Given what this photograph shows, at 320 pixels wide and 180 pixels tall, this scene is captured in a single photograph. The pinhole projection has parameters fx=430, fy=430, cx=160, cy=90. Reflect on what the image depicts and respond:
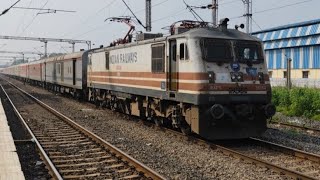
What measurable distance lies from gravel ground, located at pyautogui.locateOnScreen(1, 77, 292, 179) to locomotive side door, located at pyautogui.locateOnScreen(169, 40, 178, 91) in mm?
1652

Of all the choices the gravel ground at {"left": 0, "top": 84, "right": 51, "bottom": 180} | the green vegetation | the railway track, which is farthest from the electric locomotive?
the green vegetation

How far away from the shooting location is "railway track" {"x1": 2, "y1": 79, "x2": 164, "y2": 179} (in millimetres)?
8867

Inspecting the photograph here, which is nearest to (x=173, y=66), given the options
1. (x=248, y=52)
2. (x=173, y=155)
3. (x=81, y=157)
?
(x=248, y=52)

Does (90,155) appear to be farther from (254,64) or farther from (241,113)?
(254,64)

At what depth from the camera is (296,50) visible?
44.4 metres

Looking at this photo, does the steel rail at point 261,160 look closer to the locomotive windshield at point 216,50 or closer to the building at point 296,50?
the locomotive windshield at point 216,50

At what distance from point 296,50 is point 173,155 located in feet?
121

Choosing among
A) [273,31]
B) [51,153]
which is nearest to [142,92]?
[51,153]

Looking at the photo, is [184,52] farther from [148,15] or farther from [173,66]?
[148,15]

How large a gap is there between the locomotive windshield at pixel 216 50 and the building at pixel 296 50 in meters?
26.3

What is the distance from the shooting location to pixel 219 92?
11.8 meters

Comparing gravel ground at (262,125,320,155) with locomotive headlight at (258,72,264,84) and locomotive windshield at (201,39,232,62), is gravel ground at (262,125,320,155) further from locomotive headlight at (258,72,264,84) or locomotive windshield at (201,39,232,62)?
locomotive windshield at (201,39,232,62)

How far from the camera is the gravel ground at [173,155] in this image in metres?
8.91

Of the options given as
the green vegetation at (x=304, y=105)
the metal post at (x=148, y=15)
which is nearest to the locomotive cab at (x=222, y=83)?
the green vegetation at (x=304, y=105)
